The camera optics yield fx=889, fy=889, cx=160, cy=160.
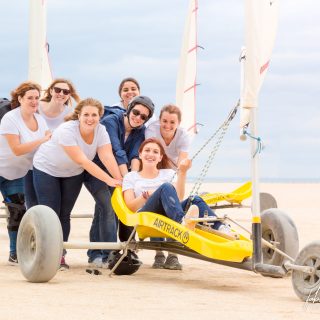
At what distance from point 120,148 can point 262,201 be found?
11.0ft

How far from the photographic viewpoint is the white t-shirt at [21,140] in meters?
7.60

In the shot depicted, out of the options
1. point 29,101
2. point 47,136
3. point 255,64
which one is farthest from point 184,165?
point 29,101

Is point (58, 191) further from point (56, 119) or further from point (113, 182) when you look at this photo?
point (56, 119)

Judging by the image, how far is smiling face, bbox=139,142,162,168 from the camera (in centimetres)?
709

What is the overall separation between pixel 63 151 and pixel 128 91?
46.4 inches

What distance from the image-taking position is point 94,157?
7551 mm

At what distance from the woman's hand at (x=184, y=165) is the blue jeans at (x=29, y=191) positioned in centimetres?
148

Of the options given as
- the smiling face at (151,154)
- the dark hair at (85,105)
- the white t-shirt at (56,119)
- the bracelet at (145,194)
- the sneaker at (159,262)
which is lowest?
the sneaker at (159,262)

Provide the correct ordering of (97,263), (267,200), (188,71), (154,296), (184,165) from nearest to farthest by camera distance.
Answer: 1. (154,296)
2. (184,165)
3. (97,263)
4. (267,200)
5. (188,71)

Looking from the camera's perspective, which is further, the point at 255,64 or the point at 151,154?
the point at 151,154

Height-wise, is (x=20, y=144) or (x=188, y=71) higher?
(x=188, y=71)

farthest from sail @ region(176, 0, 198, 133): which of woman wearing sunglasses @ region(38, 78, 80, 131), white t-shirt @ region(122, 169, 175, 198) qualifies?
white t-shirt @ region(122, 169, 175, 198)

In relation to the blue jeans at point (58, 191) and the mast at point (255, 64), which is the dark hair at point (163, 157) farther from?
the mast at point (255, 64)

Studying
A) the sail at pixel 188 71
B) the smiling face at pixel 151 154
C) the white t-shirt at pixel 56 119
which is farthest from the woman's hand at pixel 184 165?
the sail at pixel 188 71
